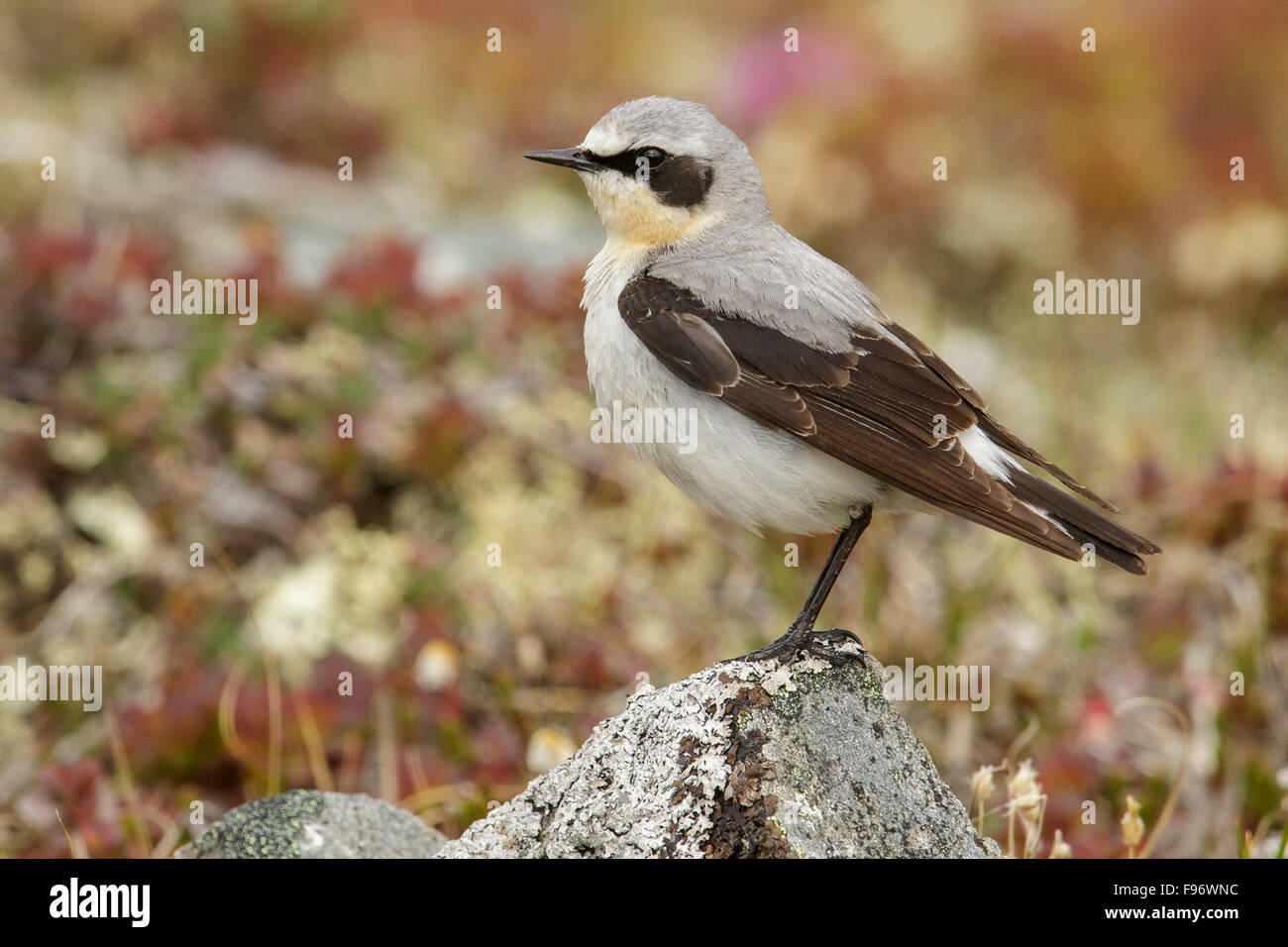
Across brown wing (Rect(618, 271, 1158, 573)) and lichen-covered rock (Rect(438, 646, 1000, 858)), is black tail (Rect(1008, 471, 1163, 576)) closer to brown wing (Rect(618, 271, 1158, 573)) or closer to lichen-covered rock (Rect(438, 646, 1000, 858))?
brown wing (Rect(618, 271, 1158, 573))

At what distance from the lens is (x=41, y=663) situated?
25.4ft

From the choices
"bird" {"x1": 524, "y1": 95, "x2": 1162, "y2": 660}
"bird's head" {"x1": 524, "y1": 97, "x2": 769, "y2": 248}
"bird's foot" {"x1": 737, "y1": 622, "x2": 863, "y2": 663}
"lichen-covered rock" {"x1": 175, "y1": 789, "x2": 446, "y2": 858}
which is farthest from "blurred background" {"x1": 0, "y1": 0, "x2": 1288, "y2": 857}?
"bird's head" {"x1": 524, "y1": 97, "x2": 769, "y2": 248}

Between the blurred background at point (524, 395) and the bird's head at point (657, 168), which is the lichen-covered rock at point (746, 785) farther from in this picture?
the bird's head at point (657, 168)

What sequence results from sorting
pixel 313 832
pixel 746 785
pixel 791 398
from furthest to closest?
pixel 791 398 → pixel 313 832 → pixel 746 785

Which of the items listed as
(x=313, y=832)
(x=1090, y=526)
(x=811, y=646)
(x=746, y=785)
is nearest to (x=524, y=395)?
(x=811, y=646)

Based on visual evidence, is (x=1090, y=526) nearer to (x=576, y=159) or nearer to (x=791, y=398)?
(x=791, y=398)

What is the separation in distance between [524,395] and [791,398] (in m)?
4.25

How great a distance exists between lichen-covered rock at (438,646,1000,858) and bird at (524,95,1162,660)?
1.01 ft

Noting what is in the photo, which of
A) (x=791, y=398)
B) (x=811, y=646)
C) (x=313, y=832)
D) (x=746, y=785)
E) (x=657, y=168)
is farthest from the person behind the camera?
(x=657, y=168)

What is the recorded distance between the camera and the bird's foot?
494 cm

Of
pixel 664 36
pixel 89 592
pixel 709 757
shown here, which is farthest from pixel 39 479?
pixel 664 36

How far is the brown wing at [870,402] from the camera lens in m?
5.05

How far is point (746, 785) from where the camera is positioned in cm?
439

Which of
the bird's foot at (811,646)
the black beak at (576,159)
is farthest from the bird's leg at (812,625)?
the black beak at (576,159)
